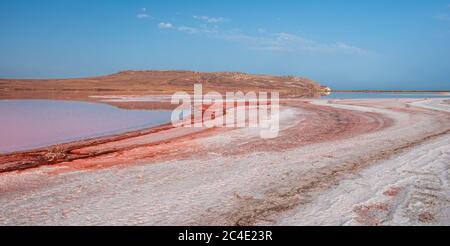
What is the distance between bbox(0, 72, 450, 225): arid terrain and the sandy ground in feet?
0.07

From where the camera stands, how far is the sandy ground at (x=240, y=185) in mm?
5453

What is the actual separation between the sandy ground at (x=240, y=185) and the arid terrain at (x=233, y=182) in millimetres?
20

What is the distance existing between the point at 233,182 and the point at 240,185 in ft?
0.81

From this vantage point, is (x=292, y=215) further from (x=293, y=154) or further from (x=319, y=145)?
(x=319, y=145)

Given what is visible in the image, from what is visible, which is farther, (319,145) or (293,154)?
(319,145)

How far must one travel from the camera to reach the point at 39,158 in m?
9.85

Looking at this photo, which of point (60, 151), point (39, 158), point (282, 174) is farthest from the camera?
point (60, 151)

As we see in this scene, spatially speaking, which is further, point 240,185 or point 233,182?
point 233,182

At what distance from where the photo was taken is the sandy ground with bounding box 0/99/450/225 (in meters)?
5.45

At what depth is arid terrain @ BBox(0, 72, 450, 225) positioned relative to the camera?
5484mm

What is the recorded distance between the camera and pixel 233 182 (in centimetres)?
736

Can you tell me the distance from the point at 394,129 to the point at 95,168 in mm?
11926

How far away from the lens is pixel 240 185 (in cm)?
715
